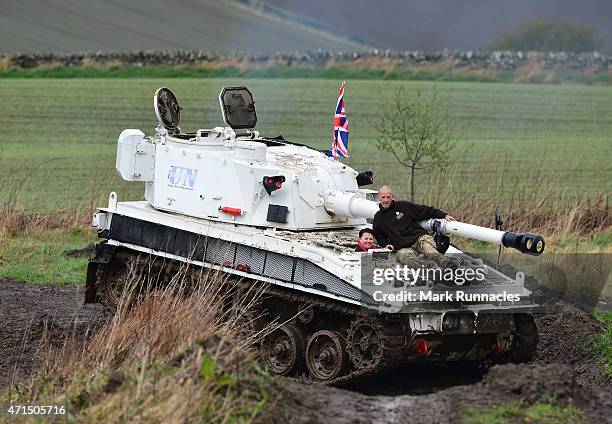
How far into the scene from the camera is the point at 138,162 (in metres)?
16.9

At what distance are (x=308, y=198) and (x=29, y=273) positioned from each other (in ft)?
20.1

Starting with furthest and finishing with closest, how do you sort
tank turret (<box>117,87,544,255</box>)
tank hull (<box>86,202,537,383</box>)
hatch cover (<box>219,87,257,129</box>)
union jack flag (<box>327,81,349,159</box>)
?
union jack flag (<box>327,81,349,159</box>) < hatch cover (<box>219,87,257,129</box>) < tank turret (<box>117,87,544,255</box>) < tank hull (<box>86,202,537,383</box>)

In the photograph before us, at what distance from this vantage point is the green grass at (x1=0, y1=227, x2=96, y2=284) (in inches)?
774

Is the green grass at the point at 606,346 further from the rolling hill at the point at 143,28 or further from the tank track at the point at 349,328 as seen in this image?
the rolling hill at the point at 143,28

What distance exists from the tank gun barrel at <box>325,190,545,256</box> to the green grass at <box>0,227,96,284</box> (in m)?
5.48

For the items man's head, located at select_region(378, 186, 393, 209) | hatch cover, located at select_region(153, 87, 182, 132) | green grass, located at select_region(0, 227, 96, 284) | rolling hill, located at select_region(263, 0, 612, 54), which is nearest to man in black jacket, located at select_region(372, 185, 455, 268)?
man's head, located at select_region(378, 186, 393, 209)

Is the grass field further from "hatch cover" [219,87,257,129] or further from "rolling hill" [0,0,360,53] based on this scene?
"hatch cover" [219,87,257,129]

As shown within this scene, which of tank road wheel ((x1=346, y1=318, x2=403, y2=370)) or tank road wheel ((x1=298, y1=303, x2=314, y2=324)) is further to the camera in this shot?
tank road wheel ((x1=298, y1=303, x2=314, y2=324))

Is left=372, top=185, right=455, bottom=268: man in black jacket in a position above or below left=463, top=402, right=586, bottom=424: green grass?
above

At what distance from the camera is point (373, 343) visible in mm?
13820

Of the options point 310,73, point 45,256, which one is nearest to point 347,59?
point 310,73

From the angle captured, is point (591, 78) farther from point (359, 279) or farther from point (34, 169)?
point (359, 279)

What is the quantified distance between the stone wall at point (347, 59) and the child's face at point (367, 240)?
3109cm

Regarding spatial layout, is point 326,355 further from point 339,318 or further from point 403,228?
point 403,228
